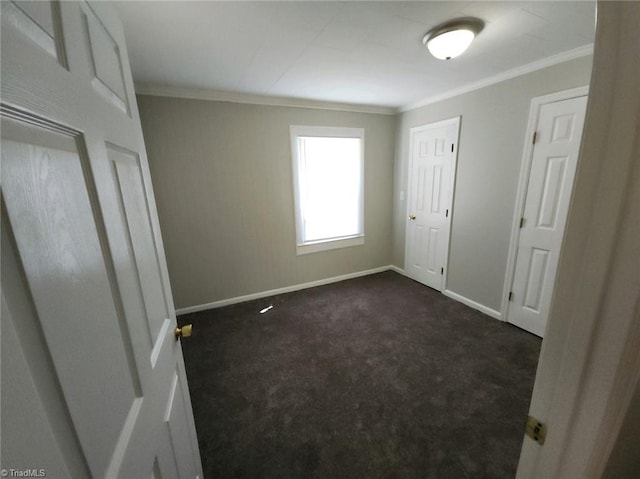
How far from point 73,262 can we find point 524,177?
2920 mm

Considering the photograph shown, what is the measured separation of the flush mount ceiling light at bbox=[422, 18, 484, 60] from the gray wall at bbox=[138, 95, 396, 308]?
165cm

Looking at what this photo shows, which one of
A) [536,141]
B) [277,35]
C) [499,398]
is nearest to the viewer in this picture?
[277,35]

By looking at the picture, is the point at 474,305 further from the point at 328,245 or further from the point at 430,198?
the point at 328,245

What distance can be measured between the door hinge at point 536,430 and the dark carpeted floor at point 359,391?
1.03 metres

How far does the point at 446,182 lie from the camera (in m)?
2.90

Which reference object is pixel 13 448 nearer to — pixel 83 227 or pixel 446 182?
pixel 83 227

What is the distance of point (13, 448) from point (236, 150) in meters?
2.80

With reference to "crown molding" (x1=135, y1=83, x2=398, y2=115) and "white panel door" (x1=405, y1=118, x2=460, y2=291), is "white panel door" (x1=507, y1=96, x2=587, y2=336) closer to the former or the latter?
"white panel door" (x1=405, y1=118, x2=460, y2=291)

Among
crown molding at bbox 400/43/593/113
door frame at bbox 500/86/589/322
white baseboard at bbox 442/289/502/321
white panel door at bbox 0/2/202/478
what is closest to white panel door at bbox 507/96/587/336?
door frame at bbox 500/86/589/322

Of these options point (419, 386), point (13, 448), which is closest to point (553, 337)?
point (13, 448)

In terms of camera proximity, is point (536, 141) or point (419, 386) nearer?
point (419, 386)

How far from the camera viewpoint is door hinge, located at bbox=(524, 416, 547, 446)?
541 millimetres

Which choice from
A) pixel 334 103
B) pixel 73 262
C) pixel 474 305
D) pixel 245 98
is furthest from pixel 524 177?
pixel 73 262

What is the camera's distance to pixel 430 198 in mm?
3125
